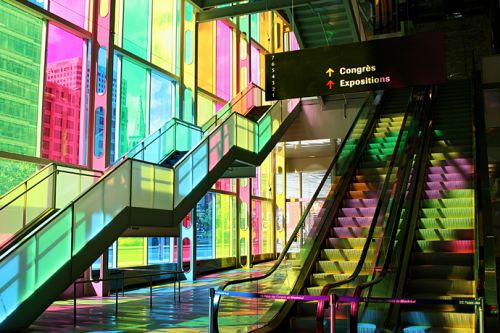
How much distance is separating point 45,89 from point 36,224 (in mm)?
3636

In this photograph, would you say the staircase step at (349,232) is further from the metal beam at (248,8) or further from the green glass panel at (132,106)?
the metal beam at (248,8)

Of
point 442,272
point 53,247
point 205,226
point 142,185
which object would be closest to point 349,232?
point 442,272

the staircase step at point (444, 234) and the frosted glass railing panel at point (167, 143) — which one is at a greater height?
the frosted glass railing panel at point (167, 143)

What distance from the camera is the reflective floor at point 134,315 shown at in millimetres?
8336

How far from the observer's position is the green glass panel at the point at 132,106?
14.8 meters

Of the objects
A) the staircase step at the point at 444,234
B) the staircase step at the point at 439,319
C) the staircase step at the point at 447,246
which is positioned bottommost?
the staircase step at the point at 439,319

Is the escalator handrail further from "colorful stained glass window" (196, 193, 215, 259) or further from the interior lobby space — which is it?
"colorful stained glass window" (196, 193, 215, 259)

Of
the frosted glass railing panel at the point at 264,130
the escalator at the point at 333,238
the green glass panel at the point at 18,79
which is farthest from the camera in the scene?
the frosted glass railing panel at the point at 264,130

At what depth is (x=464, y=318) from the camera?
641 cm

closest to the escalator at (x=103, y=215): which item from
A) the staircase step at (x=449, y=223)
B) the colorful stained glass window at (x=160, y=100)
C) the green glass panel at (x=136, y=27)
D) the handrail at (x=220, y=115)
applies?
the handrail at (x=220, y=115)

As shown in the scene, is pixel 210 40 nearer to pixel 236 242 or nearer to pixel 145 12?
pixel 145 12

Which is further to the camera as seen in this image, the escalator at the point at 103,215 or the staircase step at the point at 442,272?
the escalator at the point at 103,215

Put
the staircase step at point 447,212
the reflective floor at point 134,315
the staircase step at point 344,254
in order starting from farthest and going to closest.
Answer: the staircase step at point 447,212
the staircase step at point 344,254
the reflective floor at point 134,315

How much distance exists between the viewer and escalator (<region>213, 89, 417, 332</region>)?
22.8 ft
